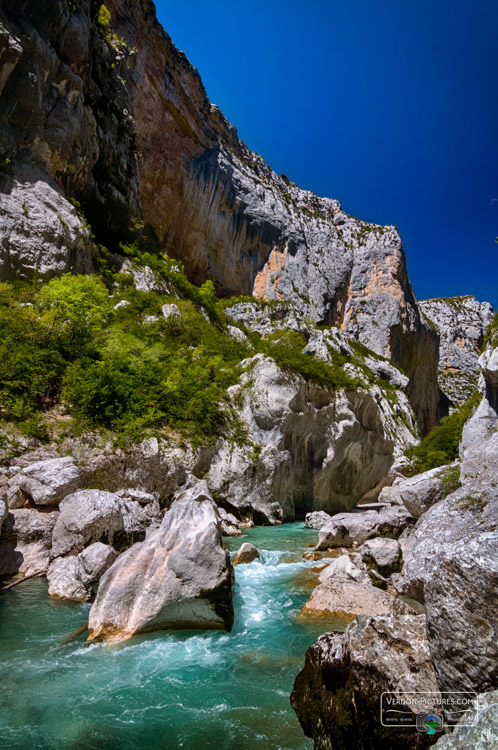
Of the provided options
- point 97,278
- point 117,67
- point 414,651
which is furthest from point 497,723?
point 117,67

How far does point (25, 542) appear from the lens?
26.9 ft

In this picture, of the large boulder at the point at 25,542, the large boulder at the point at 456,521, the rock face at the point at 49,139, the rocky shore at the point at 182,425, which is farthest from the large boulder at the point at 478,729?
the rock face at the point at 49,139

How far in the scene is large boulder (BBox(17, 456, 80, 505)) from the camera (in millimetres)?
8773


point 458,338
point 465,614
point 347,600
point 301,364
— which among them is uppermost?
point 458,338

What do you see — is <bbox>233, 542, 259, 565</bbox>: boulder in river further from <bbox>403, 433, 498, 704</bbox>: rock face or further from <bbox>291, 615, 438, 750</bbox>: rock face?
<bbox>403, 433, 498, 704</bbox>: rock face

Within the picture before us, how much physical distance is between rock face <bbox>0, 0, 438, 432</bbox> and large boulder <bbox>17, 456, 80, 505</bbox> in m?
12.1

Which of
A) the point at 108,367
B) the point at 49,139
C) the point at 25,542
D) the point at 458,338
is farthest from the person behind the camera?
the point at 458,338

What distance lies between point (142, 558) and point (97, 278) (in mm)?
16756

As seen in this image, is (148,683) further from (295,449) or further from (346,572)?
(295,449)

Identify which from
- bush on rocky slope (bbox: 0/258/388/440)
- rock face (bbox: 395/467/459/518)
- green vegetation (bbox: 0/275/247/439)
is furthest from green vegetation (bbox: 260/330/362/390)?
rock face (bbox: 395/467/459/518)

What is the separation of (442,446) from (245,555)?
18721 mm

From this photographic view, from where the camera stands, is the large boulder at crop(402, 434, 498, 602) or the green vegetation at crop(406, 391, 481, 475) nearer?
the large boulder at crop(402, 434, 498, 602)

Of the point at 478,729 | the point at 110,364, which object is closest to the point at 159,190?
the point at 110,364
